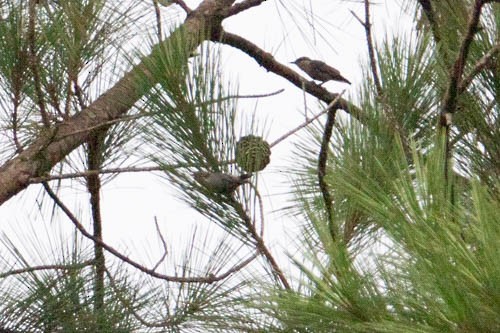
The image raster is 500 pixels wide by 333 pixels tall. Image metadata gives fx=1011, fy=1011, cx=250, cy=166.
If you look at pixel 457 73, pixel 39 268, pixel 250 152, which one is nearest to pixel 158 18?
pixel 250 152

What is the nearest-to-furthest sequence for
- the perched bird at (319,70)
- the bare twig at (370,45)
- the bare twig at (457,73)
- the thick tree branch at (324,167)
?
the bare twig at (457,73)
the thick tree branch at (324,167)
the bare twig at (370,45)
the perched bird at (319,70)

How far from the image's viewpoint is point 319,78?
2.64 metres

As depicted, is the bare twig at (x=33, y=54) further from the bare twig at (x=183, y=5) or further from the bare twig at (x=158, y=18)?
the bare twig at (x=183, y=5)

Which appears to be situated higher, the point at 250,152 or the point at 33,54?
the point at 33,54

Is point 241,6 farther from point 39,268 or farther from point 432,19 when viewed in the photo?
point 39,268

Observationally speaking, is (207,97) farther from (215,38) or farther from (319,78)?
(319,78)

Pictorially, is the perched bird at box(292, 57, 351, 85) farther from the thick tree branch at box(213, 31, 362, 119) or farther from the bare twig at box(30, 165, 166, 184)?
the bare twig at box(30, 165, 166, 184)

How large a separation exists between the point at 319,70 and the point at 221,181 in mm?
1458

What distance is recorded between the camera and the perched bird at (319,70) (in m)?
2.58

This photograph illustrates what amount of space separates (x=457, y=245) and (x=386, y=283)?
0.12m

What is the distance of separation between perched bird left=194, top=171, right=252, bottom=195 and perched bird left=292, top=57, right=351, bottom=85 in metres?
1.40

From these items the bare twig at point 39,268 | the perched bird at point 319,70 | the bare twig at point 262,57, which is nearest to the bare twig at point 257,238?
the bare twig at point 39,268

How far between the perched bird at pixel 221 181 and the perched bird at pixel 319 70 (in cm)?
140

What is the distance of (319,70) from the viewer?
261 cm
